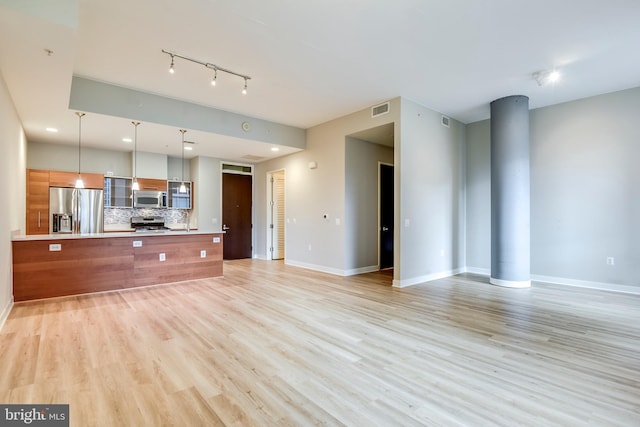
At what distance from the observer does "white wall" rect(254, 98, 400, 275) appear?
607 cm

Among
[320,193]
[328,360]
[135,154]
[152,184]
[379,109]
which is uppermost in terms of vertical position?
[379,109]

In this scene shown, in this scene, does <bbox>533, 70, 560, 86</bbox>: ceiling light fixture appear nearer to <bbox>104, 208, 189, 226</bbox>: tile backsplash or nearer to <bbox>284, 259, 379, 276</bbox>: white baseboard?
<bbox>284, 259, 379, 276</bbox>: white baseboard

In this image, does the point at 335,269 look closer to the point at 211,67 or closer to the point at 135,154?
the point at 211,67

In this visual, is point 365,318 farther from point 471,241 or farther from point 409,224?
point 471,241

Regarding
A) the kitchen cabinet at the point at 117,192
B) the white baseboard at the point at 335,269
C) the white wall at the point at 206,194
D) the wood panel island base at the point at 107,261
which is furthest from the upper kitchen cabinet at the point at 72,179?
the white baseboard at the point at 335,269

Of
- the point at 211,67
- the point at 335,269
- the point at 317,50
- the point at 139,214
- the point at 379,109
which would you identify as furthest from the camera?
the point at 139,214

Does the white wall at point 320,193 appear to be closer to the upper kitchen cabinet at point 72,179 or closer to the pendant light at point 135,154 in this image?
the pendant light at point 135,154

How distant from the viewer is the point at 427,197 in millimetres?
5676

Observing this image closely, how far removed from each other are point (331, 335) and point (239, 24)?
11.0ft

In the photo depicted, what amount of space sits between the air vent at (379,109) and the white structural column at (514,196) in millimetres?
1956

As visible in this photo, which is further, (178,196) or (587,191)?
(178,196)

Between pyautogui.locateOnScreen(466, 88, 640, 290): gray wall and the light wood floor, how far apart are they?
0.79 metres

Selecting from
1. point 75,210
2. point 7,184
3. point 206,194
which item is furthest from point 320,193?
point 75,210

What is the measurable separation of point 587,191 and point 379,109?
3.78m
